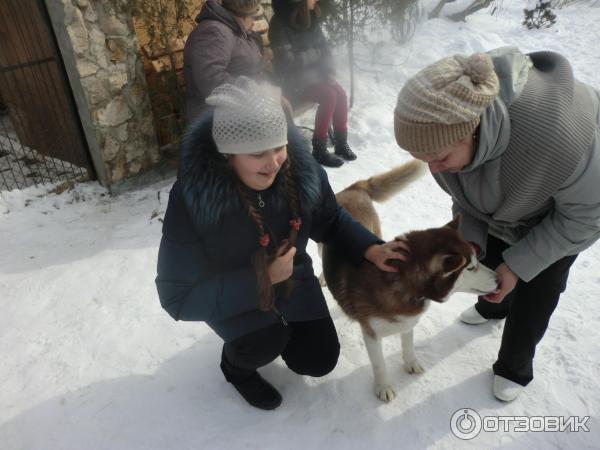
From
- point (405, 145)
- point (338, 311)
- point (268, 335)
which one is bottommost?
point (338, 311)

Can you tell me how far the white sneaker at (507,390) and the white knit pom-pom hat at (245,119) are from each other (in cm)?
157

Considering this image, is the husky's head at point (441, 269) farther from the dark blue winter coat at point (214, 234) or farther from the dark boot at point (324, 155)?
the dark boot at point (324, 155)

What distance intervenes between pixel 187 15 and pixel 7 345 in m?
3.10

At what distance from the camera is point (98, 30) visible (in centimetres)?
340

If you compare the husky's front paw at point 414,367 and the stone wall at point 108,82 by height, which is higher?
the stone wall at point 108,82

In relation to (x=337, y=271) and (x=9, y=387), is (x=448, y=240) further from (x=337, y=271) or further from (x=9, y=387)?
(x=9, y=387)

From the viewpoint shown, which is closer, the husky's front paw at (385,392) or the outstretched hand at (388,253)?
the outstretched hand at (388,253)

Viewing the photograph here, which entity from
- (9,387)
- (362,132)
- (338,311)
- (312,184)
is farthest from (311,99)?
(9,387)

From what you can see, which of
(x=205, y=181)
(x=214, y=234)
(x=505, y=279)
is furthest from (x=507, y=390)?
(x=205, y=181)

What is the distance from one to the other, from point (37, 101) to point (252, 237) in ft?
11.3

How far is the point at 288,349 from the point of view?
6.98 ft

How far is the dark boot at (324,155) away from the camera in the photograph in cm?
421
